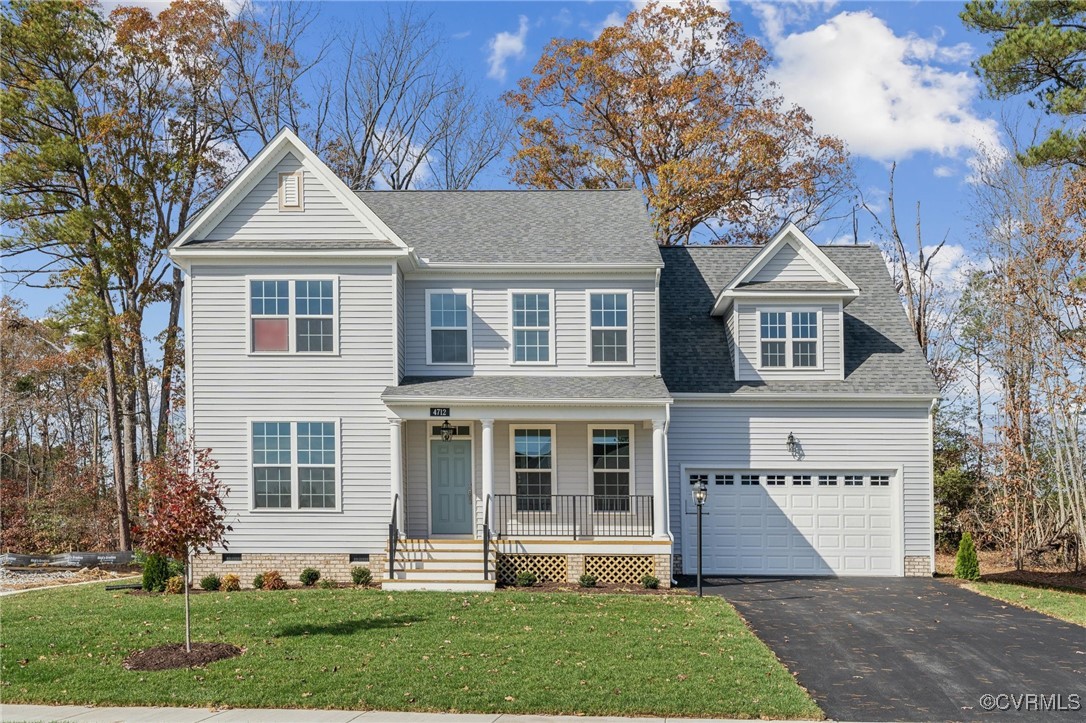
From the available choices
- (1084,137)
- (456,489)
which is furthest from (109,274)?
(1084,137)

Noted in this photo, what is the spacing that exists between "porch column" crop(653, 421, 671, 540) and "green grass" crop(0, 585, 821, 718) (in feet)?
7.30

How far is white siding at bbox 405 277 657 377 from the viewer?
744 inches

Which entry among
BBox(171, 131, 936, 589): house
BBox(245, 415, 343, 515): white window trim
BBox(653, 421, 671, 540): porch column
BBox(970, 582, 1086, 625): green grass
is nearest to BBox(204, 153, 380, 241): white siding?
BBox(171, 131, 936, 589): house

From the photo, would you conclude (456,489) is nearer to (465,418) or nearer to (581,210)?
(465,418)

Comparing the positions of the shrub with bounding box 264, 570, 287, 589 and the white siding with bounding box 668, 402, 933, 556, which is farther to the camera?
the white siding with bounding box 668, 402, 933, 556

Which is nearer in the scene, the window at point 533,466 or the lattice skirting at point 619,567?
the lattice skirting at point 619,567

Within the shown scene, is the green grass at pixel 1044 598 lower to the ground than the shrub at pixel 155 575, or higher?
lower

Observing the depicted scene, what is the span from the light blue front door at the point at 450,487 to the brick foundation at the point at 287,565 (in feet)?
5.29

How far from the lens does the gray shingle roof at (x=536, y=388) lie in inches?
686

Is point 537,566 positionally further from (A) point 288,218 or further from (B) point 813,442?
(A) point 288,218

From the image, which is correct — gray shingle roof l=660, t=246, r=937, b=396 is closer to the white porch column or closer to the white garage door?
the white garage door

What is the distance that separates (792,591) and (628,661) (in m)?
7.15

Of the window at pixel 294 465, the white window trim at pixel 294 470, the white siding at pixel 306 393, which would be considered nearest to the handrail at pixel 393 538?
the white siding at pixel 306 393

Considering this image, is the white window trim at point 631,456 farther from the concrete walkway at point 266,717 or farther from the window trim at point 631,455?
the concrete walkway at point 266,717
